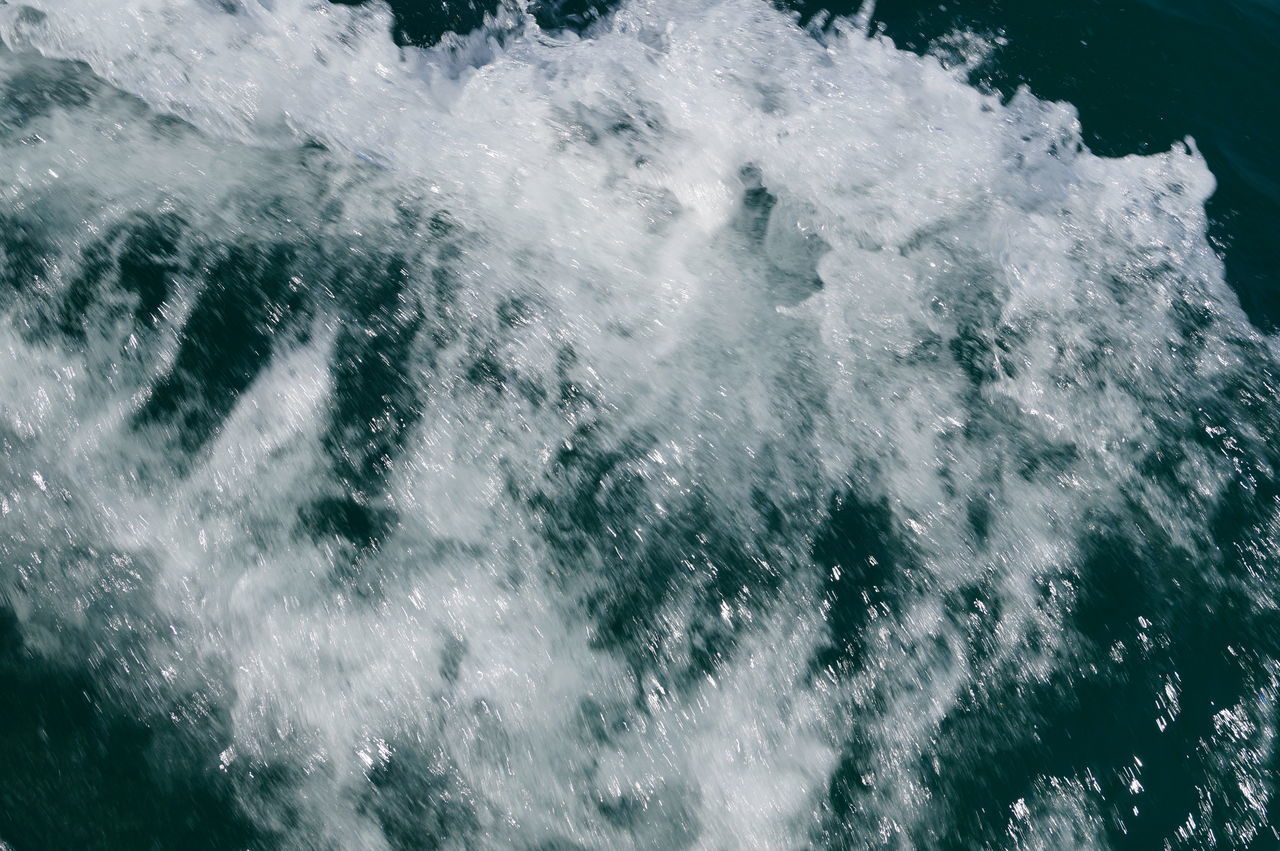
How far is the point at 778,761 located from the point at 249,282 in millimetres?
2207

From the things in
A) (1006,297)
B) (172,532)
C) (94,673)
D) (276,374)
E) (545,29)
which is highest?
(545,29)

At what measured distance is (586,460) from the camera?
258 centimetres

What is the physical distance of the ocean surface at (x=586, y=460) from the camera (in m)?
2.19

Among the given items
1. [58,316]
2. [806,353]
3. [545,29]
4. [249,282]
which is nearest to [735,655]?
[806,353]

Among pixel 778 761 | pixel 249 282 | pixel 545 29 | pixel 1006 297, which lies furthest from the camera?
pixel 545 29

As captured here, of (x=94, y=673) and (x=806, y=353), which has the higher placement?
(x=806, y=353)

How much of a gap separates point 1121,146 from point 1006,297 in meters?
1.48

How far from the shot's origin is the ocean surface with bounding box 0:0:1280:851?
7.18 ft

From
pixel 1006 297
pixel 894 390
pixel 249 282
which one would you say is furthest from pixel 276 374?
pixel 1006 297

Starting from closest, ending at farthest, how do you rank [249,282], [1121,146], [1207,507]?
[249,282] → [1207,507] → [1121,146]

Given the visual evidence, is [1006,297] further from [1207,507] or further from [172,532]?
[172,532]

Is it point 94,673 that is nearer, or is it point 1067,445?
point 94,673

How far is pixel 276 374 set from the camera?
8.37 feet

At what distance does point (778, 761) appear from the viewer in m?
2.28
